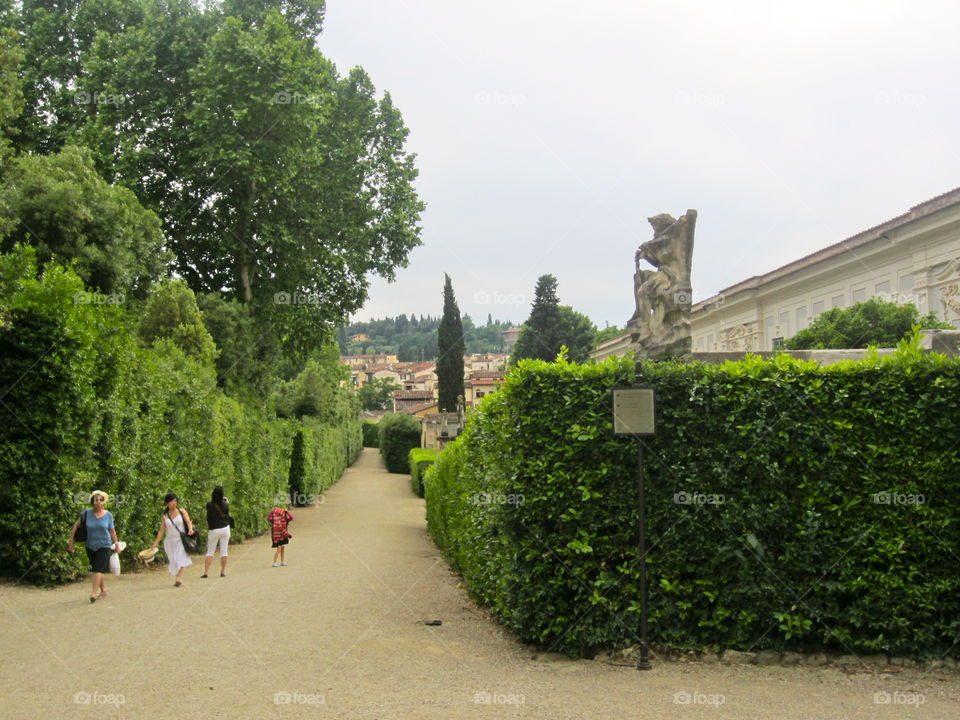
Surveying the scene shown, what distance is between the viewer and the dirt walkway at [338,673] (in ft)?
20.9

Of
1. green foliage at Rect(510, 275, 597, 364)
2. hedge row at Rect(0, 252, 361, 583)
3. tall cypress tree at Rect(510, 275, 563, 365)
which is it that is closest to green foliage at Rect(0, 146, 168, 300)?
hedge row at Rect(0, 252, 361, 583)

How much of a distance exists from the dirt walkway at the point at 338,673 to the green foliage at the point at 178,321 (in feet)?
38.6

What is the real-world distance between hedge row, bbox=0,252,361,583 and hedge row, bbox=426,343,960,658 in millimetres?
7183

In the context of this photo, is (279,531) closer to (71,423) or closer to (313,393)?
(71,423)

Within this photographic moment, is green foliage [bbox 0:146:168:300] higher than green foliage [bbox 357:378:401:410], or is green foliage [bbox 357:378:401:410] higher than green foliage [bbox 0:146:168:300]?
green foliage [bbox 0:146:168:300]

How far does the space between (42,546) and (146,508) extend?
3.03 m

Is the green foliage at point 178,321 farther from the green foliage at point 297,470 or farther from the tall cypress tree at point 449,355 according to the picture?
the tall cypress tree at point 449,355

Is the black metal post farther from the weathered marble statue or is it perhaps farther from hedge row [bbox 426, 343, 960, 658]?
the weathered marble statue

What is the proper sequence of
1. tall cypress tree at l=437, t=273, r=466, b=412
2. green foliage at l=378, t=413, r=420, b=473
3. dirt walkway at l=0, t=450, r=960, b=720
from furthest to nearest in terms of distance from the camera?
tall cypress tree at l=437, t=273, r=466, b=412, green foliage at l=378, t=413, r=420, b=473, dirt walkway at l=0, t=450, r=960, b=720

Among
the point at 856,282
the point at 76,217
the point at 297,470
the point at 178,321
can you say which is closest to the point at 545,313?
the point at 856,282

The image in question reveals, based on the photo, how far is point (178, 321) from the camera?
23125 mm

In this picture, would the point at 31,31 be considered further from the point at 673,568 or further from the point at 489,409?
the point at 673,568

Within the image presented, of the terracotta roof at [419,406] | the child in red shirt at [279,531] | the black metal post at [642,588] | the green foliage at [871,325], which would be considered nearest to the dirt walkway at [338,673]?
the black metal post at [642,588]

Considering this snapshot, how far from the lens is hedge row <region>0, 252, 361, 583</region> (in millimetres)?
11531
